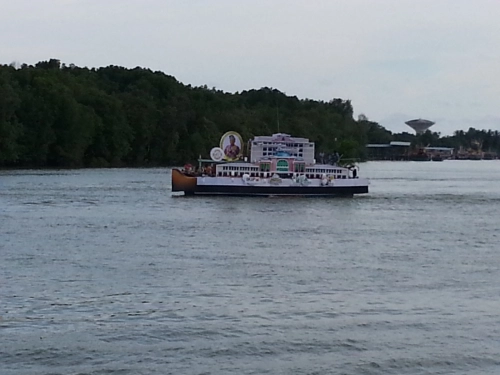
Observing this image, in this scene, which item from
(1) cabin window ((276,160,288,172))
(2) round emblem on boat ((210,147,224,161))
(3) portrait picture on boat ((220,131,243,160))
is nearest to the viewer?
(2) round emblem on boat ((210,147,224,161))

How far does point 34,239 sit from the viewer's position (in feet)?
152

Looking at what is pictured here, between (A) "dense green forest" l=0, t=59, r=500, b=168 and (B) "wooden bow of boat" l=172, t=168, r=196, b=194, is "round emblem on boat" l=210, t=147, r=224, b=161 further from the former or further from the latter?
(A) "dense green forest" l=0, t=59, r=500, b=168

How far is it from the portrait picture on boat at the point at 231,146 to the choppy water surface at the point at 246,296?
25741 millimetres

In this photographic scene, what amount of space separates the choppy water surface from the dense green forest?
82.8m

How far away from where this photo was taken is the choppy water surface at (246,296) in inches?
897

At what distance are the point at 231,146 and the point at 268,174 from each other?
16.7ft

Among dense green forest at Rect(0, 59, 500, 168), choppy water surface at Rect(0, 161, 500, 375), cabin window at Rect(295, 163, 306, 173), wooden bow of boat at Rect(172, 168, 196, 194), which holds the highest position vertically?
dense green forest at Rect(0, 59, 500, 168)

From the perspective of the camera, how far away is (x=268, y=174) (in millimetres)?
84125

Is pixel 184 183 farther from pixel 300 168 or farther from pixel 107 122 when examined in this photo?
pixel 107 122

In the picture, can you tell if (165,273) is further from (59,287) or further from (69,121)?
(69,121)

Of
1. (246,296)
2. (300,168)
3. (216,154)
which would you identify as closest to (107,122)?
(216,154)

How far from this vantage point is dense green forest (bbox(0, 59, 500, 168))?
464 feet

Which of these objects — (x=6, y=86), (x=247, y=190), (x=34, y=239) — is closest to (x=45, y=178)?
(x=6, y=86)

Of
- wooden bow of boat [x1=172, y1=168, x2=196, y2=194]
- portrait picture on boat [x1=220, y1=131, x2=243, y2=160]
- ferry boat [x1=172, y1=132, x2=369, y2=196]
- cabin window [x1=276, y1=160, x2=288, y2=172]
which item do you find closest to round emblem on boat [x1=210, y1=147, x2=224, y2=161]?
ferry boat [x1=172, y1=132, x2=369, y2=196]
